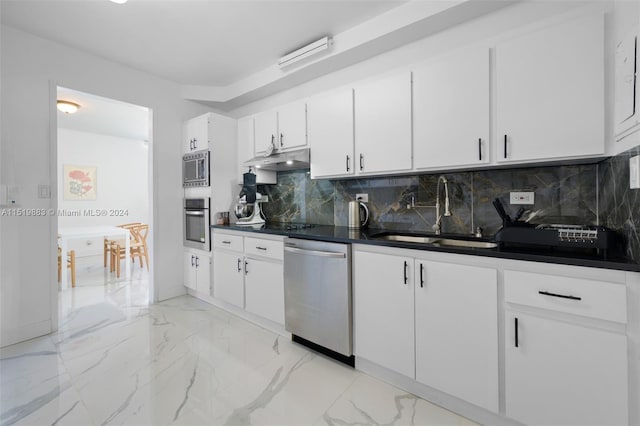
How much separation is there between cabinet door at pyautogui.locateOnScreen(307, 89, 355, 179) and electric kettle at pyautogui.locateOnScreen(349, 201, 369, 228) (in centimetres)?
33

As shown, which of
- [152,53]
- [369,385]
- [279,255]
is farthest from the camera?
[152,53]

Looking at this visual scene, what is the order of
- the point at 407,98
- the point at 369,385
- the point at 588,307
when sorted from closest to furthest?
1. the point at 588,307
2. the point at 369,385
3. the point at 407,98

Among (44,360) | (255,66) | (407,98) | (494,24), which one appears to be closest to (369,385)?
(407,98)

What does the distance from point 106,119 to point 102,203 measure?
1915 mm

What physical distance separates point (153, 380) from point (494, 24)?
3313mm

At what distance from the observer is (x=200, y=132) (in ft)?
10.4

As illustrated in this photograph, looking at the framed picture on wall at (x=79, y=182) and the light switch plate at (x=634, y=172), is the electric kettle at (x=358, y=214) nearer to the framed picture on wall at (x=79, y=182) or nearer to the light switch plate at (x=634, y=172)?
the light switch plate at (x=634, y=172)

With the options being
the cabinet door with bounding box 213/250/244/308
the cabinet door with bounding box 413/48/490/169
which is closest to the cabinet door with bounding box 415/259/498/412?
the cabinet door with bounding box 413/48/490/169

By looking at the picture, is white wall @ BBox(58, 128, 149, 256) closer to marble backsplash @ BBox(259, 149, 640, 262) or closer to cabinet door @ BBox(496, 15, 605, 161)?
marble backsplash @ BBox(259, 149, 640, 262)

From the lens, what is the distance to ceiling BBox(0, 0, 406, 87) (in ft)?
6.69

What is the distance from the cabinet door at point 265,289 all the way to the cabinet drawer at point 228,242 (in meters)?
0.21

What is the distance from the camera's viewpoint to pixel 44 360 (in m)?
2.05

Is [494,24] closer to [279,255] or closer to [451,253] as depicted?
[451,253]

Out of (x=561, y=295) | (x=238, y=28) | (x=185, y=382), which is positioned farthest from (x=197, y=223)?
(x=561, y=295)
